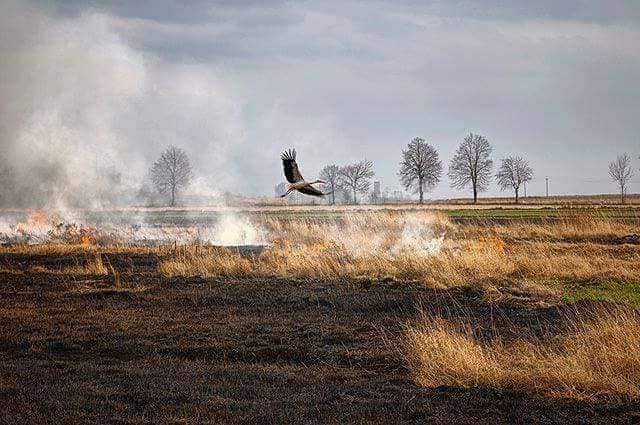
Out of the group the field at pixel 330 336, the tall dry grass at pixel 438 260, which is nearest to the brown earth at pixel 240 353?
the field at pixel 330 336

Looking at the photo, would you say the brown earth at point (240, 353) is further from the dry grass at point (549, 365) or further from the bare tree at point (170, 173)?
the bare tree at point (170, 173)

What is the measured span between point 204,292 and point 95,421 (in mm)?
10483

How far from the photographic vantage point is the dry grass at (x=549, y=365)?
8.51 metres

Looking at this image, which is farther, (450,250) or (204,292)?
(450,250)

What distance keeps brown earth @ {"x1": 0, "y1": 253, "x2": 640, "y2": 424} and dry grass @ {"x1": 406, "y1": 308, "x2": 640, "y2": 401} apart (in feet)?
0.77

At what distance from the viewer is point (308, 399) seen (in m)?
8.37

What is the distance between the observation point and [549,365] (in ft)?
29.8

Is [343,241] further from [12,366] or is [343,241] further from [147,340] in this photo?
[12,366]

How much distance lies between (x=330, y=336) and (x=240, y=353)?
6.21 ft

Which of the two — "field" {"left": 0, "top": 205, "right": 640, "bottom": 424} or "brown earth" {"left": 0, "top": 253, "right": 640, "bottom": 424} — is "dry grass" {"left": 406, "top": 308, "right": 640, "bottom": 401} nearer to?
"field" {"left": 0, "top": 205, "right": 640, "bottom": 424}

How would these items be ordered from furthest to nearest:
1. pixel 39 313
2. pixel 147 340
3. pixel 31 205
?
1. pixel 31 205
2. pixel 39 313
3. pixel 147 340

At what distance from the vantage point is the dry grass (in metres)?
8.51

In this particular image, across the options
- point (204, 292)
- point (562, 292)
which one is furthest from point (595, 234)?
point (204, 292)

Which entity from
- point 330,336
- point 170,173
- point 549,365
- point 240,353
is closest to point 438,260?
point 330,336
